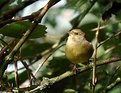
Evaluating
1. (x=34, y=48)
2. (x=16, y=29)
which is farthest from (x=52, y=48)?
(x=16, y=29)

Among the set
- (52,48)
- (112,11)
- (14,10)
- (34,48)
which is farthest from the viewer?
(34,48)

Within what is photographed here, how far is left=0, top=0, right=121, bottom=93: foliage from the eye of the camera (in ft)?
4.16

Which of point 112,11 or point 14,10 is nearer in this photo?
point 14,10

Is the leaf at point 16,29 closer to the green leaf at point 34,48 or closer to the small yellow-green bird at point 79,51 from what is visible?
the small yellow-green bird at point 79,51

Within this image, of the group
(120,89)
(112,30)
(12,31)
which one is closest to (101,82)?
(120,89)

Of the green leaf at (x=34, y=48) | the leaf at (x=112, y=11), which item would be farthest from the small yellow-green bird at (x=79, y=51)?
the green leaf at (x=34, y=48)

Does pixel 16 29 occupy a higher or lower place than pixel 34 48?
higher

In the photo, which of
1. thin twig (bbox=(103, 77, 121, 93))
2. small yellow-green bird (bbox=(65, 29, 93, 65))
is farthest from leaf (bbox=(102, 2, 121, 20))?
thin twig (bbox=(103, 77, 121, 93))

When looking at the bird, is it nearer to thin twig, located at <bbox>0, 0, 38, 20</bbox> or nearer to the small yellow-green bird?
the small yellow-green bird

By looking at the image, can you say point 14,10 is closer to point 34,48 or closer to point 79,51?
point 79,51

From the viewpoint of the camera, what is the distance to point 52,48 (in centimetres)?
178

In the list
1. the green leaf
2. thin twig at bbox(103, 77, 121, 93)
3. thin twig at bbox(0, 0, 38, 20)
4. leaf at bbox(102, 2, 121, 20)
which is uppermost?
thin twig at bbox(0, 0, 38, 20)

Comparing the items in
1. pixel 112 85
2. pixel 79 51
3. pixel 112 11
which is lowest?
pixel 112 85

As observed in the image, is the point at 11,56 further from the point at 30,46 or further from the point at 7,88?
the point at 30,46
